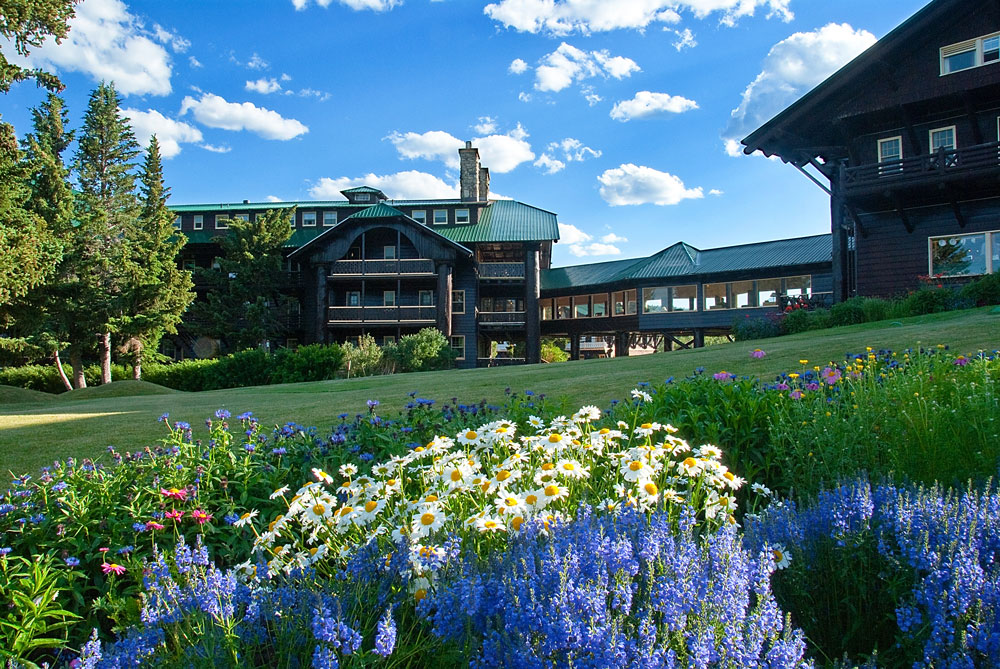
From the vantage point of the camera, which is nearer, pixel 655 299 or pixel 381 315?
pixel 381 315

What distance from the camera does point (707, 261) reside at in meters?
31.2

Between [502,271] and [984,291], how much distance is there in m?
21.0

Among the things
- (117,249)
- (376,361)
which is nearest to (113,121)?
(117,249)

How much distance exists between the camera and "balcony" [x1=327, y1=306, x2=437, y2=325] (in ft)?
99.6

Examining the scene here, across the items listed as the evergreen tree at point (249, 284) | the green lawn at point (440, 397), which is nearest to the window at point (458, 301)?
the evergreen tree at point (249, 284)

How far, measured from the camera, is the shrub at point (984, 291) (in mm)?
15891

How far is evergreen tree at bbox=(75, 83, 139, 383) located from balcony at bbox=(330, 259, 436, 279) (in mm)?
8936

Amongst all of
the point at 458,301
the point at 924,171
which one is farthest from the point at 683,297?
the point at 924,171

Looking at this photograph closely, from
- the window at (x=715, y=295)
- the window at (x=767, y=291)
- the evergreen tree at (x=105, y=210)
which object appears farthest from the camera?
the window at (x=715, y=295)

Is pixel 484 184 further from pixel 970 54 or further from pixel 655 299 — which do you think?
pixel 970 54

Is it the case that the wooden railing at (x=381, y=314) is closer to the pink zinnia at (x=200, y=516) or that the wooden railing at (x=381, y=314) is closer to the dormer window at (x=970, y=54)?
the dormer window at (x=970, y=54)

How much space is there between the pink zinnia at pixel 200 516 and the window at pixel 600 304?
104ft

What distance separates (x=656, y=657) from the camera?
5.65 feet

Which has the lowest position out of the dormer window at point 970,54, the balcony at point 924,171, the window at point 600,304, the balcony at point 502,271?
the window at point 600,304
